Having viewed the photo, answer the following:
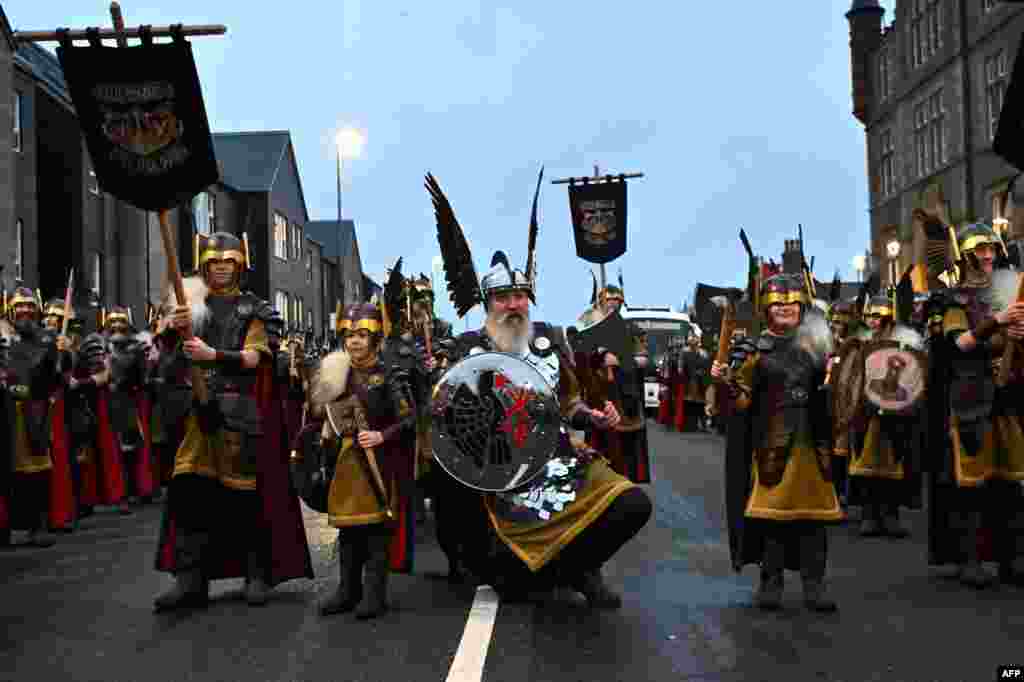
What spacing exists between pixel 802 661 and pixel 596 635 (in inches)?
44.3

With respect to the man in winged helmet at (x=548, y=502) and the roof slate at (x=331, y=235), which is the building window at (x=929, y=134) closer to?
the roof slate at (x=331, y=235)

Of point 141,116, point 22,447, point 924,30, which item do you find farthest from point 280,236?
point 141,116

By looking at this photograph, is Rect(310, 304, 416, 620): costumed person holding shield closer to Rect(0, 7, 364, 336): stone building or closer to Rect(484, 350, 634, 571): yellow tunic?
Rect(484, 350, 634, 571): yellow tunic

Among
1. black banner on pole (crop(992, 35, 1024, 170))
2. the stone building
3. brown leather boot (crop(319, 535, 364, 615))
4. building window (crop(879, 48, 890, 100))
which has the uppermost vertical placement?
building window (crop(879, 48, 890, 100))

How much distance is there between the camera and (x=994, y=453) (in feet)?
26.3

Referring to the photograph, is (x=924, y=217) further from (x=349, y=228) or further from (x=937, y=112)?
(x=349, y=228)

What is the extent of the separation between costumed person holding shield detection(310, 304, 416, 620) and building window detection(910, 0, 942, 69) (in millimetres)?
37686

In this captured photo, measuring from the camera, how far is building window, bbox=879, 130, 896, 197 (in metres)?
48.2

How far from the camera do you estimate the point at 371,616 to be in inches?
274

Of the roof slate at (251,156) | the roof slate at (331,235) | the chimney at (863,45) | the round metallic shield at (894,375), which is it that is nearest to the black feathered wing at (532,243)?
the round metallic shield at (894,375)

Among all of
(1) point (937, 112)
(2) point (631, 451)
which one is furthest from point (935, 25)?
(2) point (631, 451)

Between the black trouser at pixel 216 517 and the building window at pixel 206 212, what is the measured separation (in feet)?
114

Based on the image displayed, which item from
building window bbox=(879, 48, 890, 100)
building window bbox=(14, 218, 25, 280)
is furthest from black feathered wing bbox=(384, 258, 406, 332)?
building window bbox=(879, 48, 890, 100)

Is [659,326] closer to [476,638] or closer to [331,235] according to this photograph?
[476,638]
